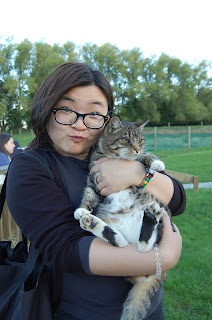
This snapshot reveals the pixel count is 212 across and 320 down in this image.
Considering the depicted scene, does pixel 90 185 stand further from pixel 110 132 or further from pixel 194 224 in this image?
pixel 194 224

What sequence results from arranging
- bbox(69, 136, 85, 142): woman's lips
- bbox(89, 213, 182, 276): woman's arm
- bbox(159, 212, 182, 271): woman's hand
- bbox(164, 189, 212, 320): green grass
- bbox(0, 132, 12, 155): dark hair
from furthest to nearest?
bbox(0, 132, 12, 155): dark hair → bbox(164, 189, 212, 320): green grass → bbox(69, 136, 85, 142): woman's lips → bbox(159, 212, 182, 271): woman's hand → bbox(89, 213, 182, 276): woman's arm

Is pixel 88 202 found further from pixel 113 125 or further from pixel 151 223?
pixel 113 125

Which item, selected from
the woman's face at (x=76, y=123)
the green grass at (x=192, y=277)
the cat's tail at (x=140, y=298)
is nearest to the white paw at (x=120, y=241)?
the cat's tail at (x=140, y=298)

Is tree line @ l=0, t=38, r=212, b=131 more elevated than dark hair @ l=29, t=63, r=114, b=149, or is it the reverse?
tree line @ l=0, t=38, r=212, b=131

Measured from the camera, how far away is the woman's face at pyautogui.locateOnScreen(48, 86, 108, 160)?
6.20 ft

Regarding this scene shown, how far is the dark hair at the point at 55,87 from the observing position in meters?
1.83

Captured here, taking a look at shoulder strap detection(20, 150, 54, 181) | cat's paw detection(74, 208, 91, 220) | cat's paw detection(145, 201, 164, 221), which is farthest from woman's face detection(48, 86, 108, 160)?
cat's paw detection(145, 201, 164, 221)

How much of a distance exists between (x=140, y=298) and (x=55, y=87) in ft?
5.26

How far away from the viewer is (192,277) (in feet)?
13.3

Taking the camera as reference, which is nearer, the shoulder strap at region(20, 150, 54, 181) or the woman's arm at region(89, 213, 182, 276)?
the woman's arm at region(89, 213, 182, 276)

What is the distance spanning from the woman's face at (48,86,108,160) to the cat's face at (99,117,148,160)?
57 centimetres

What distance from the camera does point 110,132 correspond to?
2.71m

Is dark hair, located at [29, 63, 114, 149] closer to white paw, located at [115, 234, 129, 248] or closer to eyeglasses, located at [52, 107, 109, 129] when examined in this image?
eyeglasses, located at [52, 107, 109, 129]

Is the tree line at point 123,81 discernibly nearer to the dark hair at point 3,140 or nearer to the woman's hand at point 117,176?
the dark hair at point 3,140
